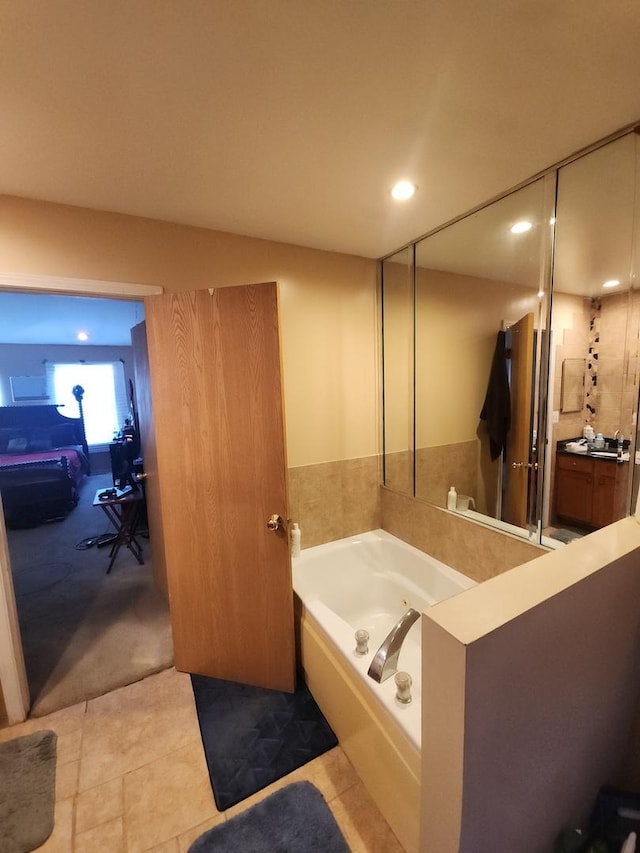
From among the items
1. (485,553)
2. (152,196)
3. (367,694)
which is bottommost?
(367,694)

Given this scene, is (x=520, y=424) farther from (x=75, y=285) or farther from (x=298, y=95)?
(x=75, y=285)

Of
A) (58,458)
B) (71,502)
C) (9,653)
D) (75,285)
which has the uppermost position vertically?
(75,285)

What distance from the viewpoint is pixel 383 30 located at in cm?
88

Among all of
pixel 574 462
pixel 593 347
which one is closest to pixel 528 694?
pixel 574 462

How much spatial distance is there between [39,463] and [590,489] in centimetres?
548

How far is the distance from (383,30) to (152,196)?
46.6 inches

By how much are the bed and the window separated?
0.18 metres

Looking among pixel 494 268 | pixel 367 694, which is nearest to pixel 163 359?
pixel 367 694

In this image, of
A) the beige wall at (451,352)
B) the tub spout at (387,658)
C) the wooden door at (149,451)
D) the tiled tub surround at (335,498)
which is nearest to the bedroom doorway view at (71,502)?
the wooden door at (149,451)

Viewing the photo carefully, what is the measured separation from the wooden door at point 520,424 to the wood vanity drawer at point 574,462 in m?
0.15

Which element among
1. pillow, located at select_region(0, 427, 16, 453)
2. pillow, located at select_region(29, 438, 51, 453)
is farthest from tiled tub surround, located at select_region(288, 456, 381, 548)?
pillow, located at select_region(0, 427, 16, 453)

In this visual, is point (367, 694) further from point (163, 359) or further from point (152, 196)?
point (152, 196)

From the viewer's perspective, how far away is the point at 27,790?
1.34m

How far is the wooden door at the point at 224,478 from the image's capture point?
1649mm
